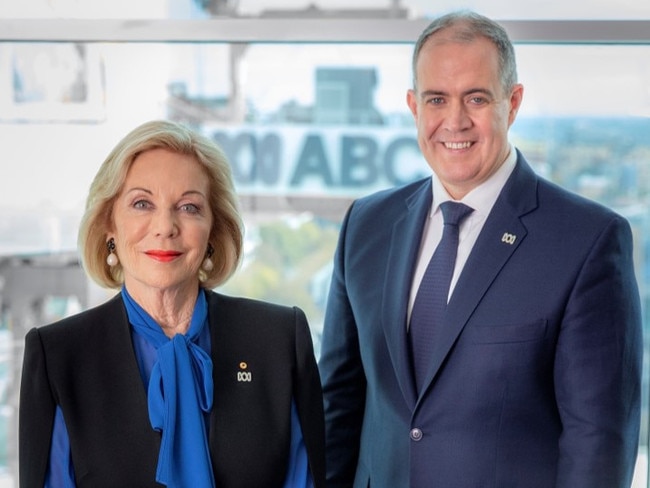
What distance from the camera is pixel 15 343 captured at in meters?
3.74

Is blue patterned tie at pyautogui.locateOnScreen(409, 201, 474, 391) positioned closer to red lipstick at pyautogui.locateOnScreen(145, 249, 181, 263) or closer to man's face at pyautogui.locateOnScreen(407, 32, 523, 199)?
man's face at pyautogui.locateOnScreen(407, 32, 523, 199)

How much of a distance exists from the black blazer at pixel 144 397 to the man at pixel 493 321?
25 cm

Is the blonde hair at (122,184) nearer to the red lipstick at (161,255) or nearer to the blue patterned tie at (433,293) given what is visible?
the red lipstick at (161,255)

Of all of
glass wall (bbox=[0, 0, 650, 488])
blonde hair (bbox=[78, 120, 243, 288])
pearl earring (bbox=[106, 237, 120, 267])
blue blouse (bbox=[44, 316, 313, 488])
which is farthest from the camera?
glass wall (bbox=[0, 0, 650, 488])

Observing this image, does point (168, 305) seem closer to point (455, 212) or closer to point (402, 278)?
point (402, 278)

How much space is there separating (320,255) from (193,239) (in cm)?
165

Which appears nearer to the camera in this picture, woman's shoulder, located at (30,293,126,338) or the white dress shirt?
woman's shoulder, located at (30,293,126,338)

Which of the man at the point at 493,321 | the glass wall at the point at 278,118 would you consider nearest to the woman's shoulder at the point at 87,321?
the man at the point at 493,321

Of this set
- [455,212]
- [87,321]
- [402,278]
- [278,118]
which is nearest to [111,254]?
[87,321]

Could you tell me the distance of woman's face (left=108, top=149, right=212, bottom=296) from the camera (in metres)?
2.00

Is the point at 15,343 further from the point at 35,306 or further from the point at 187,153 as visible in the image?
the point at 187,153

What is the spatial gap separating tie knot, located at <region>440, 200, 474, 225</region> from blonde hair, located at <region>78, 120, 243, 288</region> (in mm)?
498

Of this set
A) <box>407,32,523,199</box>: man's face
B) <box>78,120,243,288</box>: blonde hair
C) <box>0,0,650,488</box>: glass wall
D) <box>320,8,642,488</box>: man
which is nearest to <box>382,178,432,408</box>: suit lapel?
<box>320,8,642,488</box>: man

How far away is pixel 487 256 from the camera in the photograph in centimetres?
215
